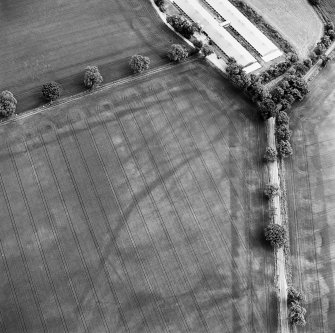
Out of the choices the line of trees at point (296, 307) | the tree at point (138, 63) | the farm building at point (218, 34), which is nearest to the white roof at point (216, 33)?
the farm building at point (218, 34)

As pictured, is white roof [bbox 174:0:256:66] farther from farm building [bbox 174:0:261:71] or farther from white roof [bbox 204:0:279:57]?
white roof [bbox 204:0:279:57]

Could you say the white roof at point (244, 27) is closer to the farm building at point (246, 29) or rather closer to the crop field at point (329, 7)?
the farm building at point (246, 29)

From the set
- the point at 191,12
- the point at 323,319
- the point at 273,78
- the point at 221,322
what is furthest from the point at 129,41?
the point at 323,319

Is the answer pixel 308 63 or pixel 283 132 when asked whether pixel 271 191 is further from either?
pixel 308 63

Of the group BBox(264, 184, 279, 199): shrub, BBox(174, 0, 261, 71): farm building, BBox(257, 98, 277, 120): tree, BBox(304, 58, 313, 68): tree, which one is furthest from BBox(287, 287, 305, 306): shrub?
BBox(304, 58, 313, 68): tree

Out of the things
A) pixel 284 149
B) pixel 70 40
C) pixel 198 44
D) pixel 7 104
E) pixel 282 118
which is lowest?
pixel 7 104

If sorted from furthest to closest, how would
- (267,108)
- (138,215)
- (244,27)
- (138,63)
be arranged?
(244,27) < (138,63) < (267,108) < (138,215)

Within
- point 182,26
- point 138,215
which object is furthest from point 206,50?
point 138,215
